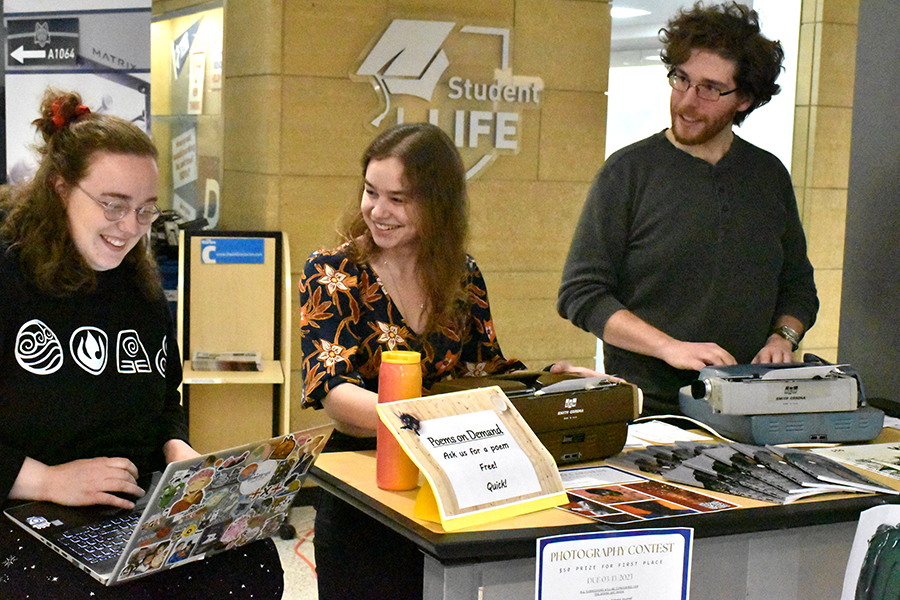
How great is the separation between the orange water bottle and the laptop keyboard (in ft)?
1.48

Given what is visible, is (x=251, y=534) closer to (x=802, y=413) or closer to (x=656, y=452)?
(x=656, y=452)

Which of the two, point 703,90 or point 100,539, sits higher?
point 703,90

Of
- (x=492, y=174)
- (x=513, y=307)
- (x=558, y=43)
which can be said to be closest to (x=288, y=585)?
(x=513, y=307)

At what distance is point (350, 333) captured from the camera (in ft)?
6.65

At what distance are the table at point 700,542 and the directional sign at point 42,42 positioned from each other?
2.71m

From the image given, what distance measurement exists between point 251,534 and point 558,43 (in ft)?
10.8

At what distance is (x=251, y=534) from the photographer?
1.75m

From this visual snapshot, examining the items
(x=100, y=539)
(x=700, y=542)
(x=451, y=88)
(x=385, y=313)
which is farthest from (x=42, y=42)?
(x=700, y=542)

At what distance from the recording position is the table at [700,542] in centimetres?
148

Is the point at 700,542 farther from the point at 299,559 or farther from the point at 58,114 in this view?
the point at 299,559

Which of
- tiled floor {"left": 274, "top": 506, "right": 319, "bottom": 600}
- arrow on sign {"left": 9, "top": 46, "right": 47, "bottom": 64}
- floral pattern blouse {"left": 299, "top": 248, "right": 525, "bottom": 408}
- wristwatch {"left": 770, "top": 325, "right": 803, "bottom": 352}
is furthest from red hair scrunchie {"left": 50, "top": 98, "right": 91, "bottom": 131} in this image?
arrow on sign {"left": 9, "top": 46, "right": 47, "bottom": 64}

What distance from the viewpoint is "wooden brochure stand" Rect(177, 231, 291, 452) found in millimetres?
4055

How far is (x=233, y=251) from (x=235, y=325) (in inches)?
12.5

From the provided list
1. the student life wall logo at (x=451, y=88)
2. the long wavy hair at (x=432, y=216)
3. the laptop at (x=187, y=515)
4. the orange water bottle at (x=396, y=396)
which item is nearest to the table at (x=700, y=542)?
the orange water bottle at (x=396, y=396)
